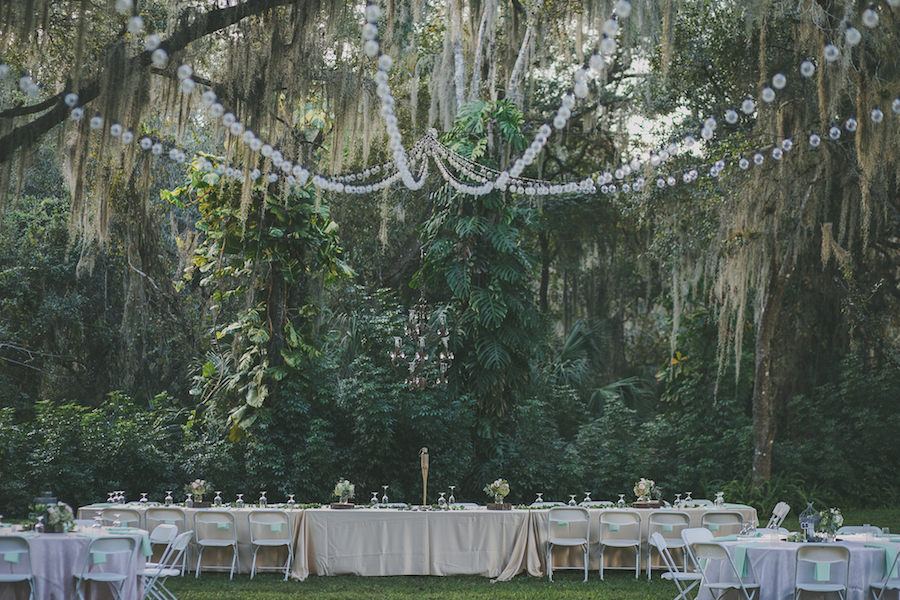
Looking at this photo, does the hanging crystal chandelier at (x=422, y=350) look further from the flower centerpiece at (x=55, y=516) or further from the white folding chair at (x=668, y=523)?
the flower centerpiece at (x=55, y=516)

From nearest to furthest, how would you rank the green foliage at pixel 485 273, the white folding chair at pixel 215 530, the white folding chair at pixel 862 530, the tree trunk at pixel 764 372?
1. the white folding chair at pixel 862 530
2. the white folding chair at pixel 215 530
3. the tree trunk at pixel 764 372
4. the green foliage at pixel 485 273

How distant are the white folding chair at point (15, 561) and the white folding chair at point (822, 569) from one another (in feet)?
16.1

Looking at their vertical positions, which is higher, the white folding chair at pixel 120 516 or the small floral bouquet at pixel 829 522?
the small floral bouquet at pixel 829 522

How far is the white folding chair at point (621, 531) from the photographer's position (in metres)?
8.28

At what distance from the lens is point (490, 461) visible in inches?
504

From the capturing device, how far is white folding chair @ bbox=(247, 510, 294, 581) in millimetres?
8070

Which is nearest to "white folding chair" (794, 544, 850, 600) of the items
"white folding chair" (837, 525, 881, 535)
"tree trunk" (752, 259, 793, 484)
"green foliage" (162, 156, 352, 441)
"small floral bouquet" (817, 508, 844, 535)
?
"small floral bouquet" (817, 508, 844, 535)

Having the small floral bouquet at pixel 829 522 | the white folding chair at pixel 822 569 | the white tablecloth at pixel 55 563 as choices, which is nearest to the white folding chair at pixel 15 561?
the white tablecloth at pixel 55 563

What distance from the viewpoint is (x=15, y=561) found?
234 inches

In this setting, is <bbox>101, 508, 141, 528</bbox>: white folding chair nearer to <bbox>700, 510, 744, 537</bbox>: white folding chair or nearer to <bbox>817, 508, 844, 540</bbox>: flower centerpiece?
<bbox>700, 510, 744, 537</bbox>: white folding chair

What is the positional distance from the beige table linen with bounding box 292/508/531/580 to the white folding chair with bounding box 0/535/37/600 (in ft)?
8.72

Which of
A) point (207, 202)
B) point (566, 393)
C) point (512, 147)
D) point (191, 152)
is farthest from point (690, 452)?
point (191, 152)

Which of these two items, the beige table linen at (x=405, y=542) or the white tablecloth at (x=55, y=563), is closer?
the white tablecloth at (x=55, y=563)

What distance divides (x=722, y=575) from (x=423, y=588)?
245 centimetres
